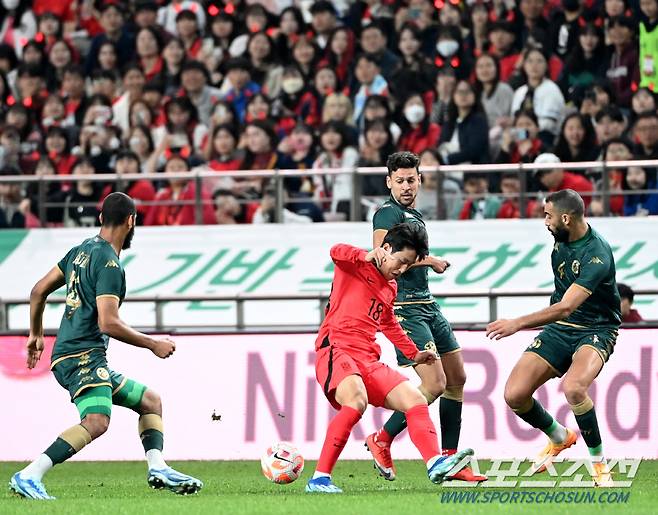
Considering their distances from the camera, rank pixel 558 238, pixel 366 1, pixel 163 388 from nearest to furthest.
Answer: pixel 558 238 → pixel 163 388 → pixel 366 1

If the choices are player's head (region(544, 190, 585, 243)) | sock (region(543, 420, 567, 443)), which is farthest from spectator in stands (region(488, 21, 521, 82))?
player's head (region(544, 190, 585, 243))

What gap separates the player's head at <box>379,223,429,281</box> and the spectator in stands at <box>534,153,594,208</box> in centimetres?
622

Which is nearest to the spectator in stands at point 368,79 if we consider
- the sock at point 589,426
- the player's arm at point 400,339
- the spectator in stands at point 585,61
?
the spectator in stands at point 585,61

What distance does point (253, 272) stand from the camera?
16750 mm

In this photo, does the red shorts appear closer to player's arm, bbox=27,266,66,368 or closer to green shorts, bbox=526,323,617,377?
green shorts, bbox=526,323,617,377

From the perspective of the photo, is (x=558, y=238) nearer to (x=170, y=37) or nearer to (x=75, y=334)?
(x=75, y=334)

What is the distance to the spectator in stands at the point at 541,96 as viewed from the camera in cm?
1652

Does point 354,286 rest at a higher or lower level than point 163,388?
higher

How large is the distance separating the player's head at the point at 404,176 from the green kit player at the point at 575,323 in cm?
98

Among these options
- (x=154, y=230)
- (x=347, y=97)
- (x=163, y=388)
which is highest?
(x=347, y=97)

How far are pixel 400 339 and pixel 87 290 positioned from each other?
2.08 meters

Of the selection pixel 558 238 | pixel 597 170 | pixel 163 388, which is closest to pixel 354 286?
pixel 558 238

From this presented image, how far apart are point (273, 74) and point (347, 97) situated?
1491 millimetres

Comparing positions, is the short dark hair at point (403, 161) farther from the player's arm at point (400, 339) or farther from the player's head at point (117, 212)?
the player's head at point (117, 212)
